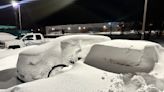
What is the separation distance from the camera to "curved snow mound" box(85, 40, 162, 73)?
12.5ft

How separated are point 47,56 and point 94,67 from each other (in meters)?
2.43

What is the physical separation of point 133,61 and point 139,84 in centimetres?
108

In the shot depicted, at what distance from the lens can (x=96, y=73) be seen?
11.4ft

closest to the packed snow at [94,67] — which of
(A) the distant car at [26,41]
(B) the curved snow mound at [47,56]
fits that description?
(B) the curved snow mound at [47,56]

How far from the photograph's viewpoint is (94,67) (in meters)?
4.13

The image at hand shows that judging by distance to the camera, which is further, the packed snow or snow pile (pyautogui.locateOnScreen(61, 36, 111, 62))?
snow pile (pyautogui.locateOnScreen(61, 36, 111, 62))

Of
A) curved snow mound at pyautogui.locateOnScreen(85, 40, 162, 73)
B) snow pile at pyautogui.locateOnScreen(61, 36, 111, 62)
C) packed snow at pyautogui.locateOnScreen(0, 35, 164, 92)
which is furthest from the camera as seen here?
snow pile at pyautogui.locateOnScreen(61, 36, 111, 62)

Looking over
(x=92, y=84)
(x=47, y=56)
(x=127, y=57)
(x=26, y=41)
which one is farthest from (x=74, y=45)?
(x=26, y=41)

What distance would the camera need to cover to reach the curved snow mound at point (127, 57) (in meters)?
3.80

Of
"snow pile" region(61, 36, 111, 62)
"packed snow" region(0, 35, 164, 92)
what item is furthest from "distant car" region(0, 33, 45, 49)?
"snow pile" region(61, 36, 111, 62)

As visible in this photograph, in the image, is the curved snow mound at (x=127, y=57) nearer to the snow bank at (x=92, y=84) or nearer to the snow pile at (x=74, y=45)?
the snow bank at (x=92, y=84)

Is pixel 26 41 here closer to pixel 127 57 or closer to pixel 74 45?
pixel 74 45

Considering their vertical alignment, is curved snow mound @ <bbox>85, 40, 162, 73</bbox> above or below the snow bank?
above

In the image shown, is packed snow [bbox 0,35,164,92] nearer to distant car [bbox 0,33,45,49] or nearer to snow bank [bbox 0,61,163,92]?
snow bank [bbox 0,61,163,92]
